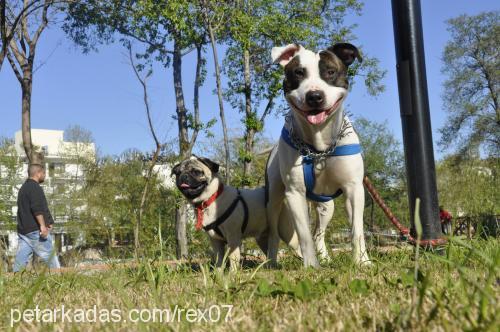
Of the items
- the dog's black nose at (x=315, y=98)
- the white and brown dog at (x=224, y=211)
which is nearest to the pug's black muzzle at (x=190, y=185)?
the white and brown dog at (x=224, y=211)

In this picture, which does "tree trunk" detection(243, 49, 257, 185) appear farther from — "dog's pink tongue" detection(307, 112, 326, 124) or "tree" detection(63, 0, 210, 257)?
"dog's pink tongue" detection(307, 112, 326, 124)

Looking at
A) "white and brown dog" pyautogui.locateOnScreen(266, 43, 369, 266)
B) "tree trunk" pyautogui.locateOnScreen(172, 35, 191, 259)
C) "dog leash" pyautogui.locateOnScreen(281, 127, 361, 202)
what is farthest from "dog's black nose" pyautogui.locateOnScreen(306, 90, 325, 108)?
"tree trunk" pyautogui.locateOnScreen(172, 35, 191, 259)

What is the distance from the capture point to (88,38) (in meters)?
23.8

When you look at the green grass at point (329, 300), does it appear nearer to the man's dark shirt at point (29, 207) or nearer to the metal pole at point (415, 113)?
the metal pole at point (415, 113)

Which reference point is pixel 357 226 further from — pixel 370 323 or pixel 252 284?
pixel 370 323

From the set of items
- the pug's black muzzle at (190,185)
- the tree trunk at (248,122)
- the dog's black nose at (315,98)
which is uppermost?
the tree trunk at (248,122)

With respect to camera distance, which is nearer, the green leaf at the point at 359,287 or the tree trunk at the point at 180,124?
the green leaf at the point at 359,287

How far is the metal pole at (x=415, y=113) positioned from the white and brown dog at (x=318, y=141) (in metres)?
0.48

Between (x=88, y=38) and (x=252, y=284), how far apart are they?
77.3ft

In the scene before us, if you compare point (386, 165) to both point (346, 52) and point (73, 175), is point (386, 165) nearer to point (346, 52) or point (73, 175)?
point (73, 175)

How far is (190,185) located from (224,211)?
0.57 m

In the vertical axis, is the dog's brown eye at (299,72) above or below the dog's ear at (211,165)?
above

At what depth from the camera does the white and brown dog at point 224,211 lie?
19.1ft

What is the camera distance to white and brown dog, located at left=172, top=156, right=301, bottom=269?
581cm
